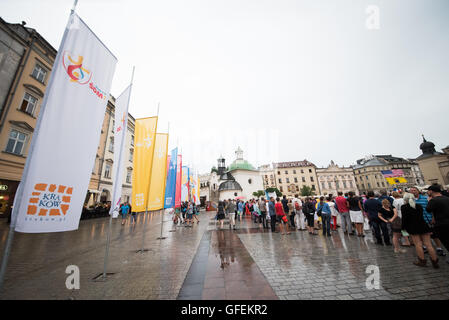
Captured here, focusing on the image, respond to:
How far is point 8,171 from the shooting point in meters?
12.6

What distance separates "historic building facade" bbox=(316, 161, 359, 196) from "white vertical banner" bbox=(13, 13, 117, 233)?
69.0 meters

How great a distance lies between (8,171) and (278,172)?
62864mm

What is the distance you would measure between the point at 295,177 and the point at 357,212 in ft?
192

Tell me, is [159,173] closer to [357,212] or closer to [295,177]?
[357,212]

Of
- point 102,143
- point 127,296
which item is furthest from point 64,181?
point 102,143

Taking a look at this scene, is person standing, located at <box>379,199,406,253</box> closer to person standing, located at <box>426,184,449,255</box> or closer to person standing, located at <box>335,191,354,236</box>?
person standing, located at <box>426,184,449,255</box>

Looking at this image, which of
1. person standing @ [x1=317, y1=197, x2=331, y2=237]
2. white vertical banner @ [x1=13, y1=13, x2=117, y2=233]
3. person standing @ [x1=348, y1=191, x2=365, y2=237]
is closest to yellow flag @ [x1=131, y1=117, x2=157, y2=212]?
white vertical banner @ [x1=13, y1=13, x2=117, y2=233]

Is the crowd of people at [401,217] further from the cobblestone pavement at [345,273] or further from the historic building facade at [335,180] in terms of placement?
the historic building facade at [335,180]

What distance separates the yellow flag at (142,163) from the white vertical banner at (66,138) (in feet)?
9.68

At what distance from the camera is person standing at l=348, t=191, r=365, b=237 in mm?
6967

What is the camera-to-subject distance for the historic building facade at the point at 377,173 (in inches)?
2270

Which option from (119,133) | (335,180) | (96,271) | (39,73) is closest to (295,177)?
(335,180)

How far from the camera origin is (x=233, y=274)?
3744 millimetres
